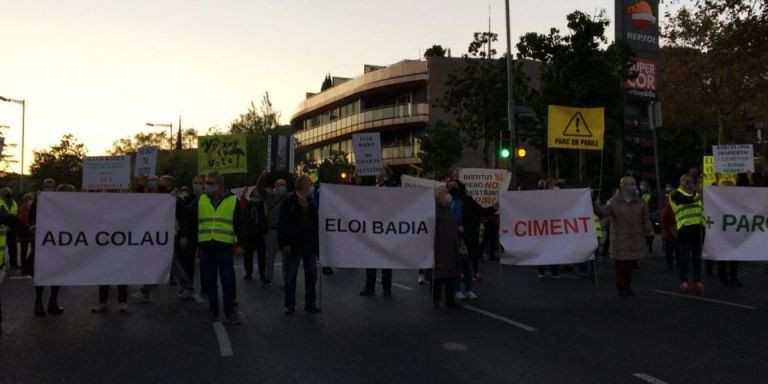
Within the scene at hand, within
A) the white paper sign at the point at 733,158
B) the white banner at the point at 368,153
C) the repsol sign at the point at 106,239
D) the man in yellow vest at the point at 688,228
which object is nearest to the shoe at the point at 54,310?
the repsol sign at the point at 106,239

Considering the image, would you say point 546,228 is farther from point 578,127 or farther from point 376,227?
point 578,127

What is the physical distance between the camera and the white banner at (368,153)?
2106 cm

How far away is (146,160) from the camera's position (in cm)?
2269

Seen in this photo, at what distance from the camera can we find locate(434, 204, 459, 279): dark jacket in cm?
1076

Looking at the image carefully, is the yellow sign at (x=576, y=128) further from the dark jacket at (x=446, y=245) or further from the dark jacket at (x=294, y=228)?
the dark jacket at (x=294, y=228)

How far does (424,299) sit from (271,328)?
3221mm

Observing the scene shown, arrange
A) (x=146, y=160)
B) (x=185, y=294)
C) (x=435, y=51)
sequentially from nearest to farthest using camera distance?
1. (x=185, y=294)
2. (x=146, y=160)
3. (x=435, y=51)

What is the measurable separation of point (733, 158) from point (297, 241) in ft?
49.4

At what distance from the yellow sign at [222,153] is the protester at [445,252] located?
33.3 ft

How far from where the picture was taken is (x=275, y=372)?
6.88 meters

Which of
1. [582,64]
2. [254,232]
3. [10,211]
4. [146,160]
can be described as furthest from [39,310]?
[582,64]

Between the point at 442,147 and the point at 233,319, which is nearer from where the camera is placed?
the point at 233,319

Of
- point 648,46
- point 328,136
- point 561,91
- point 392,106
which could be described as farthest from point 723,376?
point 328,136

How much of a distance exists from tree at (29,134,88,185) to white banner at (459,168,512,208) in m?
62.1
